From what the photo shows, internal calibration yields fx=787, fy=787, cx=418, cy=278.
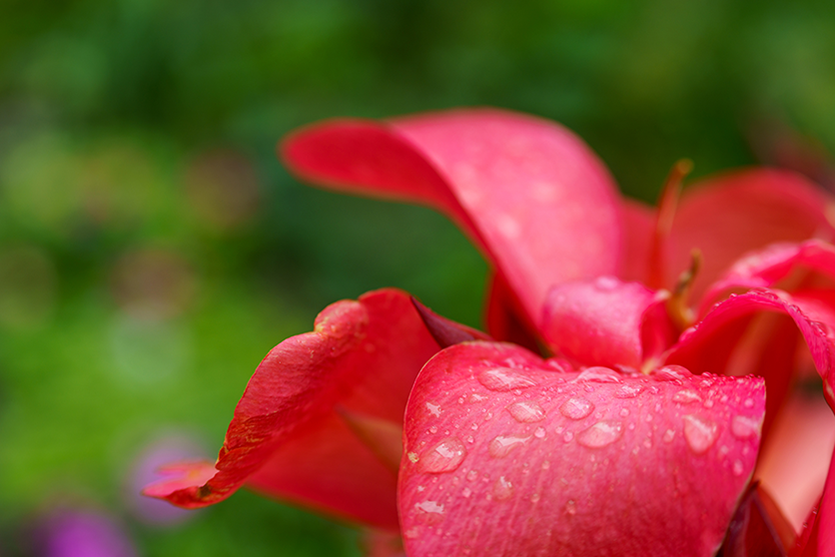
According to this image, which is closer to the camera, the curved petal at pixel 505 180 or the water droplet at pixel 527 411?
the water droplet at pixel 527 411

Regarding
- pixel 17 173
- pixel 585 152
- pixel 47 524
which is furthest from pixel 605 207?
pixel 17 173

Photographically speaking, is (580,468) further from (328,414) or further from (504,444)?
(328,414)

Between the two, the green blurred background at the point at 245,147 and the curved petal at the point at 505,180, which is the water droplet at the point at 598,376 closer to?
the curved petal at the point at 505,180

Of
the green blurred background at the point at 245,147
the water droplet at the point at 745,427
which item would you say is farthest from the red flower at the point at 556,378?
the green blurred background at the point at 245,147

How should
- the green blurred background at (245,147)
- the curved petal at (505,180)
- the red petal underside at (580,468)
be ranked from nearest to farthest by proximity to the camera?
the red petal underside at (580,468)
the curved petal at (505,180)
the green blurred background at (245,147)

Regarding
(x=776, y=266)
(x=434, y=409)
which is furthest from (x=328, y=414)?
(x=776, y=266)

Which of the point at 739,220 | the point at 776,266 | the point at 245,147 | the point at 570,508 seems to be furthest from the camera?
the point at 245,147

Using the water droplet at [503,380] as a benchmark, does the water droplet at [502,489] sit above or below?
below

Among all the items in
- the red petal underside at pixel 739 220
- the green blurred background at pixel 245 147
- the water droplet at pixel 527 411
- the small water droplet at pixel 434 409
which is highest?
the water droplet at pixel 527 411
